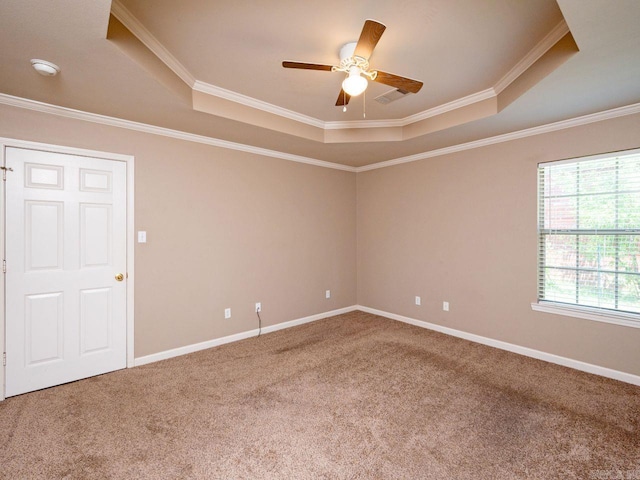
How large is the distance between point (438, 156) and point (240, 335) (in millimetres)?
3639

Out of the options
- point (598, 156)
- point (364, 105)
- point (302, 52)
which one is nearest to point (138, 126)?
point (302, 52)

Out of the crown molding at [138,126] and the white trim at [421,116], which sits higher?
the white trim at [421,116]

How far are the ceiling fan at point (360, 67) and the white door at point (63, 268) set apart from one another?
240 cm

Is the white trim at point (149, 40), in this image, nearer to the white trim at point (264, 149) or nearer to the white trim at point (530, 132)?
the white trim at point (264, 149)

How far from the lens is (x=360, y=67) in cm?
217

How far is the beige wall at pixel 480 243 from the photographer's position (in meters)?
3.15

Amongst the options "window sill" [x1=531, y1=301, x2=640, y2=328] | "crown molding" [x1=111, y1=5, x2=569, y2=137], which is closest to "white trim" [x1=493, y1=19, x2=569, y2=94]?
"crown molding" [x1=111, y1=5, x2=569, y2=137]

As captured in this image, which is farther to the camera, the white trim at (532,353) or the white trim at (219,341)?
the white trim at (219,341)

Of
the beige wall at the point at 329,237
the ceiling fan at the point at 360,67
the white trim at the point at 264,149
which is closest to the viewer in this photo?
the ceiling fan at the point at 360,67

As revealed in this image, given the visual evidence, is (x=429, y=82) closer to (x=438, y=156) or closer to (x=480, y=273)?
(x=438, y=156)

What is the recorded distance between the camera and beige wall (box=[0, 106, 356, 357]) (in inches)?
132

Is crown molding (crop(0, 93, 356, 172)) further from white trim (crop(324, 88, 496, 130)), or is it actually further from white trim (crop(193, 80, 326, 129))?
white trim (crop(324, 88, 496, 130))

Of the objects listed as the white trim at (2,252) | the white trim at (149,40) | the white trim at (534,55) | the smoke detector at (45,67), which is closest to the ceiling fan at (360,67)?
the white trim at (534,55)

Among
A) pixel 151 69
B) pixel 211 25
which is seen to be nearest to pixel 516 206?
pixel 211 25
